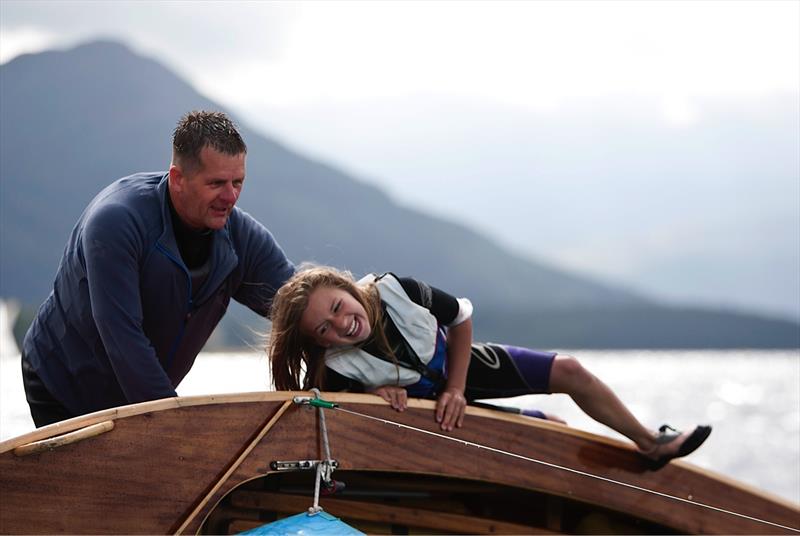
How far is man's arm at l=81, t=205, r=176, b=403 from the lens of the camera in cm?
301

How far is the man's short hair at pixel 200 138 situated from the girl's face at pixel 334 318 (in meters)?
0.50

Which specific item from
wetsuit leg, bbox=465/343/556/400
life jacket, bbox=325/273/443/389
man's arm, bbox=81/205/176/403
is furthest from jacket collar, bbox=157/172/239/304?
wetsuit leg, bbox=465/343/556/400

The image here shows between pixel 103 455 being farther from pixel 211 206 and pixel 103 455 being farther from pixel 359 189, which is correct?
pixel 359 189

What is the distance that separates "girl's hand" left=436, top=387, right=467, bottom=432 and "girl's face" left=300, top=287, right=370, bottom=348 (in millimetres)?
350

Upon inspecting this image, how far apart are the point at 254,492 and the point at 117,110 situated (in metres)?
10.6

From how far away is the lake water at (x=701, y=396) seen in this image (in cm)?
1675

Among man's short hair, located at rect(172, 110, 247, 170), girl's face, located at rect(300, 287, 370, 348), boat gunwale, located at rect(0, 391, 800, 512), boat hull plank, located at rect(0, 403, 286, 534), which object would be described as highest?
man's short hair, located at rect(172, 110, 247, 170)

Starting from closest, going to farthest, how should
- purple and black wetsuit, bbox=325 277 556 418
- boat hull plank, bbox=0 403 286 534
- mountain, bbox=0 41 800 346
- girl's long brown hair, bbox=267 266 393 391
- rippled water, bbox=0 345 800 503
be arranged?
1. boat hull plank, bbox=0 403 286 534
2. girl's long brown hair, bbox=267 266 393 391
3. purple and black wetsuit, bbox=325 277 556 418
4. mountain, bbox=0 41 800 346
5. rippled water, bbox=0 345 800 503

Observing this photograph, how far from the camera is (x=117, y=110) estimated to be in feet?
42.9

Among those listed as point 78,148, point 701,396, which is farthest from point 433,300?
point 701,396

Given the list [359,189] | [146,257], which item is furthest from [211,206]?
[359,189]

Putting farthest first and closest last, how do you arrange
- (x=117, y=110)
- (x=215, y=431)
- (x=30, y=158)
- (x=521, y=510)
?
(x=117, y=110), (x=30, y=158), (x=521, y=510), (x=215, y=431)

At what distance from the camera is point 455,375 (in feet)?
11.2

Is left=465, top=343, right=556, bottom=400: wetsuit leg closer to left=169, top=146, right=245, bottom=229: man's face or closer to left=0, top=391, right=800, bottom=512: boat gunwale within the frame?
left=0, top=391, right=800, bottom=512: boat gunwale
